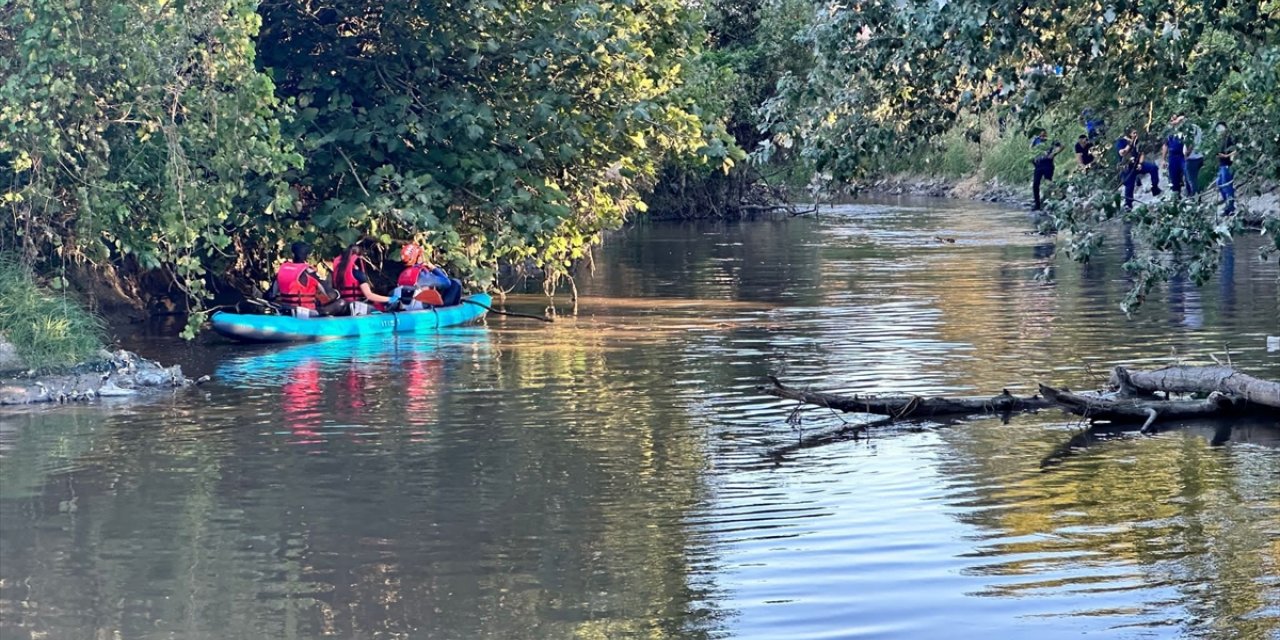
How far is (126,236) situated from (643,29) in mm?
7249

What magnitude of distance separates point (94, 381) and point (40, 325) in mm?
881

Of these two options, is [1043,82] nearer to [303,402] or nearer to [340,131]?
[303,402]

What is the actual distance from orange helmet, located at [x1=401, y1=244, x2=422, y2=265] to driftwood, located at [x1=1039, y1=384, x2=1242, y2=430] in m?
11.0

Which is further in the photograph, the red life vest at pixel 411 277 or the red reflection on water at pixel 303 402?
the red life vest at pixel 411 277

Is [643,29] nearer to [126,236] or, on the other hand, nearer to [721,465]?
[126,236]

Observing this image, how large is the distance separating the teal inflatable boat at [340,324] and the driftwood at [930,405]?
342 inches

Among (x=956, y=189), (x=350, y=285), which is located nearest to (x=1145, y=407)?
(x=350, y=285)

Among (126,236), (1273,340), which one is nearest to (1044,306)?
(1273,340)

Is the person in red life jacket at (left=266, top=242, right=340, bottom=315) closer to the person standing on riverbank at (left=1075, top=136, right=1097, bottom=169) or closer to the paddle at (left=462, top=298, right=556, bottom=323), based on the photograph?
the paddle at (left=462, top=298, right=556, bottom=323)

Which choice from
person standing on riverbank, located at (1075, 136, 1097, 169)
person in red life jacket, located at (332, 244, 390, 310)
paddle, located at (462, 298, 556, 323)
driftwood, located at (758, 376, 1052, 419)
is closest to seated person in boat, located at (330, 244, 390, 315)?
person in red life jacket, located at (332, 244, 390, 310)

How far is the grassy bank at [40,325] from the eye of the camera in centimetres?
1739

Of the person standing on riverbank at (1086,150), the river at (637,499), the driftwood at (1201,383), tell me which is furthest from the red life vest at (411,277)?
the person standing on riverbank at (1086,150)

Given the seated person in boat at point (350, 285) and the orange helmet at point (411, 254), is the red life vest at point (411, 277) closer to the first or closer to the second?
the orange helmet at point (411, 254)

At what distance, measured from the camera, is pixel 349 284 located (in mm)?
22609
